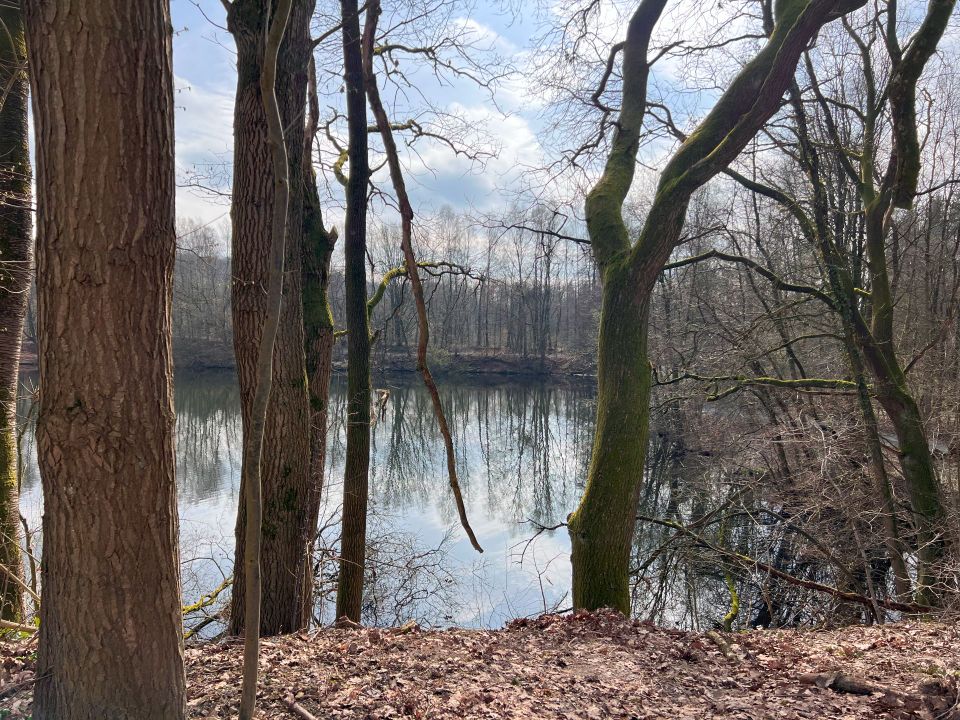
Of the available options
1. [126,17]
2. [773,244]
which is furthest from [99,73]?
[773,244]

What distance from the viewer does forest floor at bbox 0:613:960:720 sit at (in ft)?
9.14

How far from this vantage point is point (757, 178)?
10.7 metres

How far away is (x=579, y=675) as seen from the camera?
11.4 feet

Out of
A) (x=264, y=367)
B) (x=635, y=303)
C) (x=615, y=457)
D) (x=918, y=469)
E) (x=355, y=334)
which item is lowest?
(x=918, y=469)

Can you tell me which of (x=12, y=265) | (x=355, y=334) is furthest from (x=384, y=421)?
(x=12, y=265)

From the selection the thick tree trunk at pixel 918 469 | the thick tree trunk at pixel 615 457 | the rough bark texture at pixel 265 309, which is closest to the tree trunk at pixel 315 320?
the rough bark texture at pixel 265 309

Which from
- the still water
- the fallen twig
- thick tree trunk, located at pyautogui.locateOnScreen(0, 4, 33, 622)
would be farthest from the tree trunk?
thick tree trunk, located at pyautogui.locateOnScreen(0, 4, 33, 622)

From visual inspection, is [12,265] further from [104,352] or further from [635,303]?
[635,303]

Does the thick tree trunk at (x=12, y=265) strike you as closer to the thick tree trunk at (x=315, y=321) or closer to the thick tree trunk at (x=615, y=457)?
the thick tree trunk at (x=315, y=321)

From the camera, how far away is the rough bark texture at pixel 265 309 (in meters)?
3.88

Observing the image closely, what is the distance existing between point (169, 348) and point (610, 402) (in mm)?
3930

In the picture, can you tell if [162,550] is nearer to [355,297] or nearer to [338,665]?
[338,665]

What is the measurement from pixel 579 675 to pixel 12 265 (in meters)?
5.48

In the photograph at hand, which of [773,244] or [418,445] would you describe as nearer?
[773,244]
